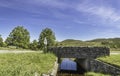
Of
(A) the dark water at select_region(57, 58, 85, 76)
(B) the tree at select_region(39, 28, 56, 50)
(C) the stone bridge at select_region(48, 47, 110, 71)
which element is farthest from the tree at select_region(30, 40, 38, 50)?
(C) the stone bridge at select_region(48, 47, 110, 71)

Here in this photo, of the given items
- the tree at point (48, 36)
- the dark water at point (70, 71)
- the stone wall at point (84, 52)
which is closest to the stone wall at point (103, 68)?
the stone wall at point (84, 52)

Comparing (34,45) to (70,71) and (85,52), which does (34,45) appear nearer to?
(70,71)

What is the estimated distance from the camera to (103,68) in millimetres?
Answer: 28469

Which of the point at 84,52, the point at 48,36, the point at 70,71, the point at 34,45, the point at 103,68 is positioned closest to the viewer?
the point at 103,68

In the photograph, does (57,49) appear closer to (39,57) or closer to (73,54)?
(73,54)

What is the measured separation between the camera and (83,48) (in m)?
36.5

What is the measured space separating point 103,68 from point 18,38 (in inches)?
1816

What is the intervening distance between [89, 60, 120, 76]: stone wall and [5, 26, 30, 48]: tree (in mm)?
38662

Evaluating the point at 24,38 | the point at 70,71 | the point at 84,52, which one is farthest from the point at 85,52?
the point at 24,38

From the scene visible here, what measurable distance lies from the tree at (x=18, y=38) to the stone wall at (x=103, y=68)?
38.7 m

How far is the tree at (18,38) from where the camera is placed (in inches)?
2751

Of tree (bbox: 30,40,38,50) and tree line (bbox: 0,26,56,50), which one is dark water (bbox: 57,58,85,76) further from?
tree (bbox: 30,40,38,50)

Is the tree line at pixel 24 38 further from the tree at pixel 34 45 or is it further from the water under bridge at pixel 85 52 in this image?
the water under bridge at pixel 85 52

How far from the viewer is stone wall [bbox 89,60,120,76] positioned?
80.5ft
